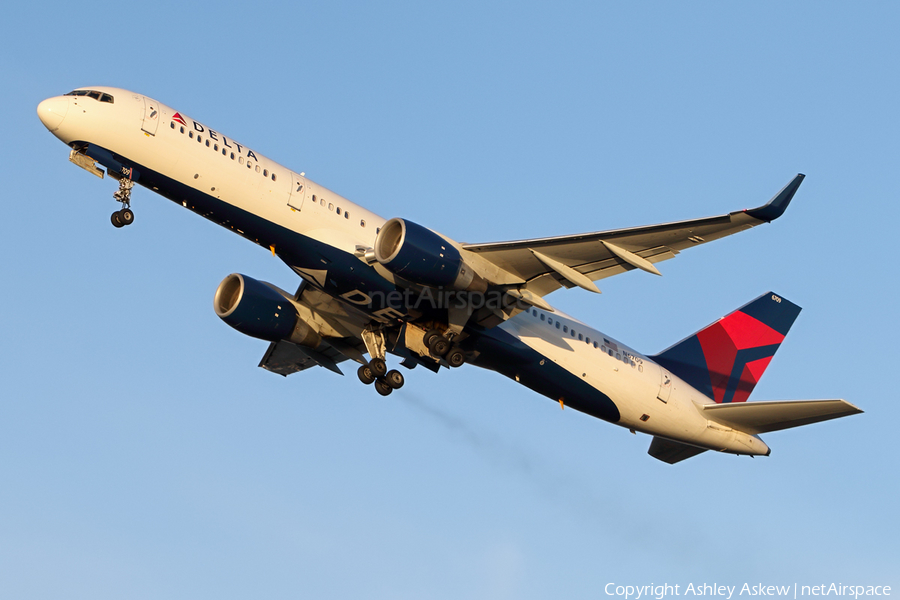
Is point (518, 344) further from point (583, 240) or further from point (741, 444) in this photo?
point (741, 444)

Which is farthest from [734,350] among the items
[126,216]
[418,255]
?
[126,216]

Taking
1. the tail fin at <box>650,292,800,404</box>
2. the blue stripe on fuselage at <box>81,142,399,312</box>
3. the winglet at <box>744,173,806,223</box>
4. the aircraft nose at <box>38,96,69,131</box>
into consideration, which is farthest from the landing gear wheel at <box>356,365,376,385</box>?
the winglet at <box>744,173,806,223</box>

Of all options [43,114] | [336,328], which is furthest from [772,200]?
[43,114]

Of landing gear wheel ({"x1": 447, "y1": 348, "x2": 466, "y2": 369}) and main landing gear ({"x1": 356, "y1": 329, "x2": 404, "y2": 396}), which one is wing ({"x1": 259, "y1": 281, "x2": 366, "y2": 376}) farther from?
landing gear wheel ({"x1": 447, "y1": 348, "x2": 466, "y2": 369})

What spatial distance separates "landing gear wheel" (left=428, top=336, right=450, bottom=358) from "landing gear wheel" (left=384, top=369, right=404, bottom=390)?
2174mm

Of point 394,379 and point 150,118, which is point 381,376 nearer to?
point 394,379

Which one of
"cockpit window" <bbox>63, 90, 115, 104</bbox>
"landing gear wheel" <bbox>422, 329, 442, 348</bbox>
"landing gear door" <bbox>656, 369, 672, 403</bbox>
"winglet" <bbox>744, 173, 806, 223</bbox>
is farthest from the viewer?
"landing gear door" <bbox>656, 369, 672, 403</bbox>

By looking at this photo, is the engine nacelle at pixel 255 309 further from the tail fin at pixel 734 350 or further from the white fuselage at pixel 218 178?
the tail fin at pixel 734 350

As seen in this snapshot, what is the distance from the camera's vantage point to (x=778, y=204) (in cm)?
2502

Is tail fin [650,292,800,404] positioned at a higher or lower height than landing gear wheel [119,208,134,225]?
higher

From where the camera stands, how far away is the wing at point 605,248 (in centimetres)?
2584

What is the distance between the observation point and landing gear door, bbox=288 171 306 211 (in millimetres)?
28562

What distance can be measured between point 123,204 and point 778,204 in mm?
16896

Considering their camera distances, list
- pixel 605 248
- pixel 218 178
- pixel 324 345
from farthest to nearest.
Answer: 1. pixel 324 345
2. pixel 605 248
3. pixel 218 178
